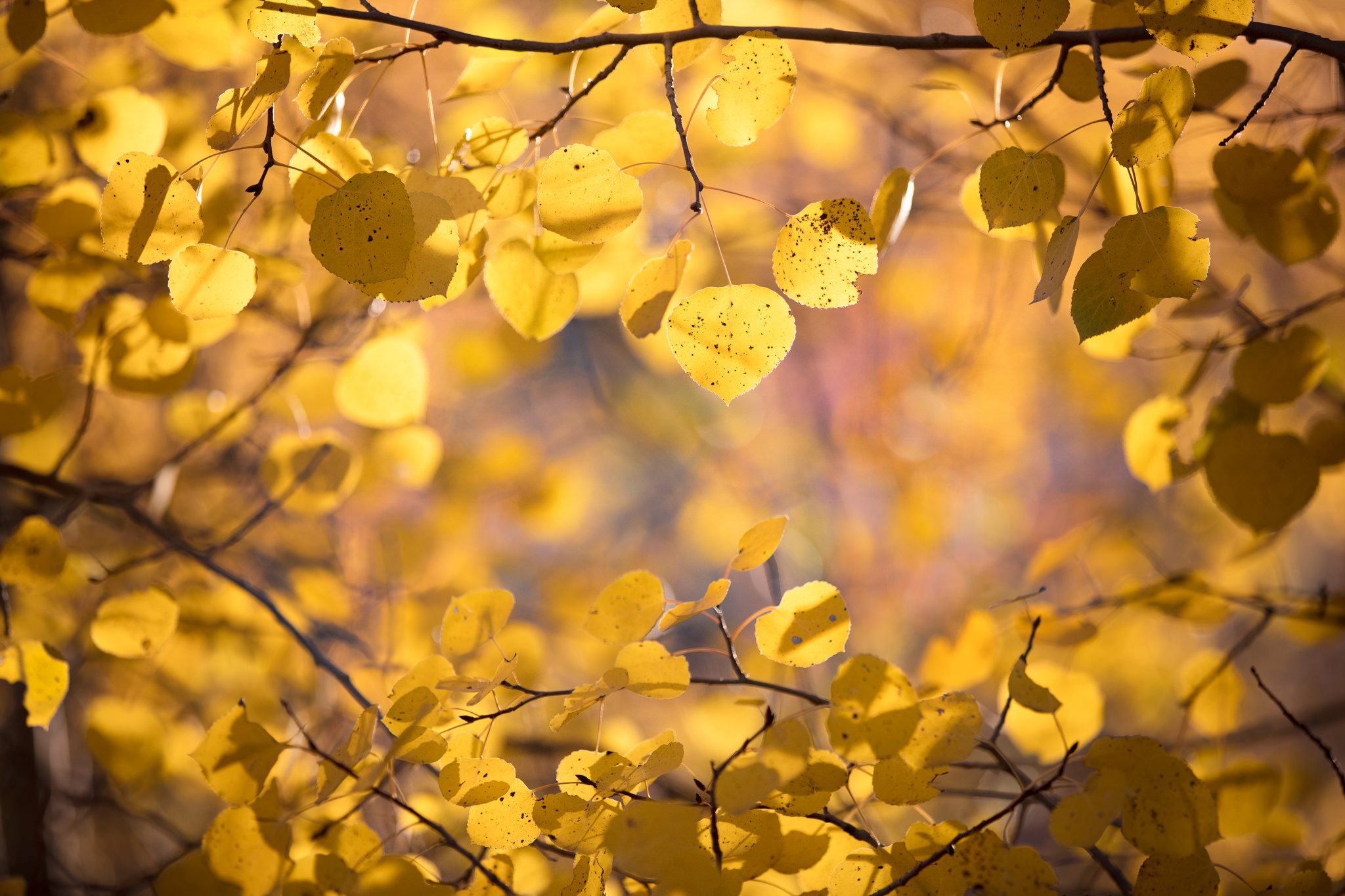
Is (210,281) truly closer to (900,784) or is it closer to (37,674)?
(37,674)

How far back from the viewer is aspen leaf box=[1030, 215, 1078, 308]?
277mm

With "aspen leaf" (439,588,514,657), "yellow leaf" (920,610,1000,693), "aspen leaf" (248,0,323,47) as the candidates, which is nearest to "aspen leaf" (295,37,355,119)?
"aspen leaf" (248,0,323,47)

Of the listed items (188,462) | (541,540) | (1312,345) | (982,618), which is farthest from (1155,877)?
(541,540)

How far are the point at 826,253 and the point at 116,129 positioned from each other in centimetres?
40

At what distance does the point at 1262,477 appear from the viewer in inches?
16.6

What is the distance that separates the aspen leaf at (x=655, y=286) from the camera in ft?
1.10

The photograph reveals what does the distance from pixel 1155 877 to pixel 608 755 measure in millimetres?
244

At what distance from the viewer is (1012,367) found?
198cm

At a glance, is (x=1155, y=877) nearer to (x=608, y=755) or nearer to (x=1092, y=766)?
(x=1092, y=766)

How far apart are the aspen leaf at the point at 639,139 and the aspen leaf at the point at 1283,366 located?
1.19 ft

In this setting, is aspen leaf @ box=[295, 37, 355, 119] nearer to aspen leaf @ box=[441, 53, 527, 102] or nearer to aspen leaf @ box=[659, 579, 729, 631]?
aspen leaf @ box=[441, 53, 527, 102]

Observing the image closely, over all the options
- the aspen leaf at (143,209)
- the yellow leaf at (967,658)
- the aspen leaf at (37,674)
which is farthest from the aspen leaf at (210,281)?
the yellow leaf at (967,658)

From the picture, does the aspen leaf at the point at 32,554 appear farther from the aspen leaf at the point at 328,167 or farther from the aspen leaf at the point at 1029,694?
the aspen leaf at the point at 1029,694

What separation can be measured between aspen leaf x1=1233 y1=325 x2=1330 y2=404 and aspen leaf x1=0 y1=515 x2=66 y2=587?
0.69 metres
